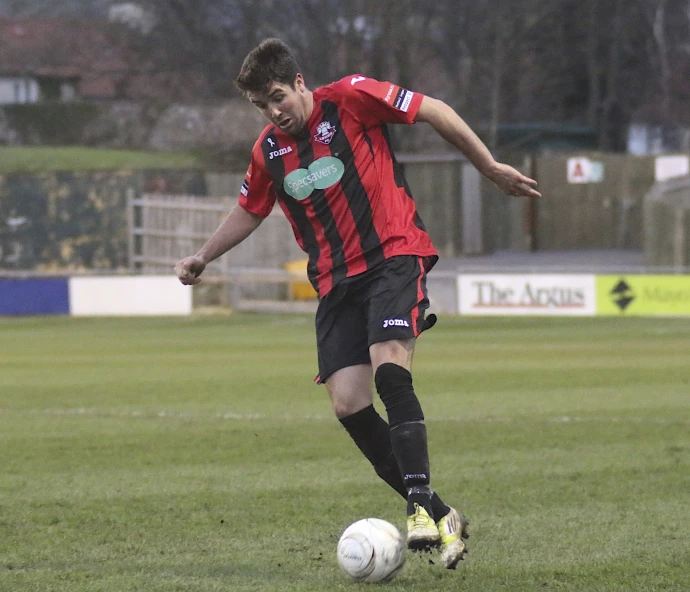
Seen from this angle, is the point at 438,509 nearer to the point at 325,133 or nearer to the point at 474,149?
the point at 474,149

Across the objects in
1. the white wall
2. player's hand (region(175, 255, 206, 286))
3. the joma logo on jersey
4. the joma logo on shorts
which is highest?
the white wall

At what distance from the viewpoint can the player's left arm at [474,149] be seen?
16.4ft

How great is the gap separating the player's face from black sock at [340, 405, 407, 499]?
114 cm

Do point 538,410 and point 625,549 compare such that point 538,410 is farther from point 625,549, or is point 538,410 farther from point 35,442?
point 625,549

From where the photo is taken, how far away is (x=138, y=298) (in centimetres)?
2566

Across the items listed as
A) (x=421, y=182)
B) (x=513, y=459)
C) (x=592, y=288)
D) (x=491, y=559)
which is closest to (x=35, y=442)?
(x=513, y=459)

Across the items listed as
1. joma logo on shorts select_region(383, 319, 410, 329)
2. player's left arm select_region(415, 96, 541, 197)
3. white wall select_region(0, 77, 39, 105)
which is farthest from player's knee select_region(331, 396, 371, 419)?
white wall select_region(0, 77, 39, 105)

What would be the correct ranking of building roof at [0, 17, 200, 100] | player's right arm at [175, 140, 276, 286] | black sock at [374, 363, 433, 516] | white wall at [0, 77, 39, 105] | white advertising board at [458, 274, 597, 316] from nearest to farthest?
black sock at [374, 363, 433, 516] → player's right arm at [175, 140, 276, 286] → white advertising board at [458, 274, 597, 316] → building roof at [0, 17, 200, 100] → white wall at [0, 77, 39, 105]

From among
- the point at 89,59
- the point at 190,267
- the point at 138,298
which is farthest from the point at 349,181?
the point at 89,59

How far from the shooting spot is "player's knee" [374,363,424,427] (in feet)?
15.9

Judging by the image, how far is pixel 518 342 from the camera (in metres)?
18.6

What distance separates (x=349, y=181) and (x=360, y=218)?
0.49 ft

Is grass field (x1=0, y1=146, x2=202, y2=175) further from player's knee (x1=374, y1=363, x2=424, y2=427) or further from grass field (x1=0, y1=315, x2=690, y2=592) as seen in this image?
player's knee (x1=374, y1=363, x2=424, y2=427)

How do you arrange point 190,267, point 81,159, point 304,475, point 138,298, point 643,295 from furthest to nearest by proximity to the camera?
point 81,159 → point 138,298 → point 643,295 → point 304,475 → point 190,267
